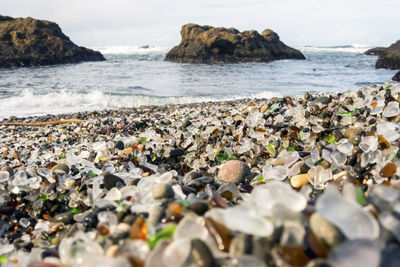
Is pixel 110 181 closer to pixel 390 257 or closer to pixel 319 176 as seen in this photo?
pixel 319 176

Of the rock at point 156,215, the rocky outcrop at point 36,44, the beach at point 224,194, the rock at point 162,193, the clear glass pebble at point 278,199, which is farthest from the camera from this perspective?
the rocky outcrop at point 36,44

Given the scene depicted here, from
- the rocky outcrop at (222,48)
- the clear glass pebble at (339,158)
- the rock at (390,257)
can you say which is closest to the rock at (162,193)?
the rock at (390,257)

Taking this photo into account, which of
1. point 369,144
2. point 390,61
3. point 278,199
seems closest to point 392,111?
point 369,144

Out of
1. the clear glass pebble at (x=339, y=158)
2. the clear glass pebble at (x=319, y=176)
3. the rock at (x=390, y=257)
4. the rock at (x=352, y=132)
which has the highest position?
the rock at (x=390, y=257)

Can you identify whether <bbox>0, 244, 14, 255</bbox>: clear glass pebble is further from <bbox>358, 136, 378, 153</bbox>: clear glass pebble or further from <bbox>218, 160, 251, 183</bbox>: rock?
<bbox>358, 136, 378, 153</bbox>: clear glass pebble

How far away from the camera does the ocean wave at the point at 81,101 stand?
31.2ft

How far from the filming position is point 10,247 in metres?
1.57

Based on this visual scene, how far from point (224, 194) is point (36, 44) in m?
45.2

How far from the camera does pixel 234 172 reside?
237 cm

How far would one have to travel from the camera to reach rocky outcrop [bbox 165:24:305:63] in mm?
37750

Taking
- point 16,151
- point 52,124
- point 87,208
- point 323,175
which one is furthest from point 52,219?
point 52,124

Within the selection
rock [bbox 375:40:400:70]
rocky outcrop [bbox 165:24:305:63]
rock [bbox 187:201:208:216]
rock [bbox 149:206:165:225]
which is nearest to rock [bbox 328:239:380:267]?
rock [bbox 187:201:208:216]

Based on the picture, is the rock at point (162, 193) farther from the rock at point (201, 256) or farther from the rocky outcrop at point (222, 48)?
the rocky outcrop at point (222, 48)

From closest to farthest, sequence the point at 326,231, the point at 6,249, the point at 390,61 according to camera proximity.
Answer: the point at 326,231 → the point at 6,249 → the point at 390,61
